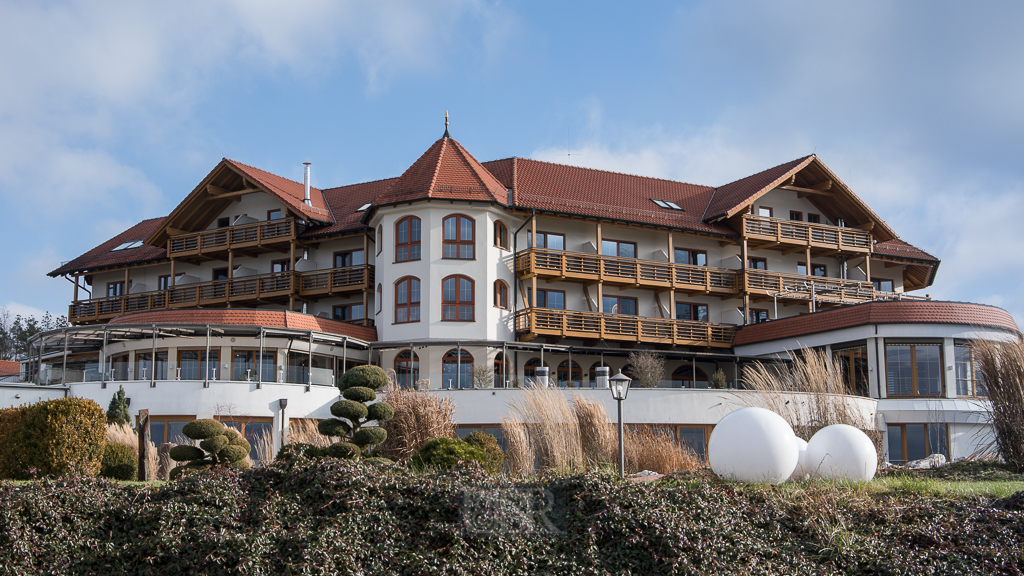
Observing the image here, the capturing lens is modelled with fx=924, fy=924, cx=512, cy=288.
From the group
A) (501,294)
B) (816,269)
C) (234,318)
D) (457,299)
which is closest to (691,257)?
(816,269)

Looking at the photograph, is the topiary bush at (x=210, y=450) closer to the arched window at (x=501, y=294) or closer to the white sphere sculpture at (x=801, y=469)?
the white sphere sculpture at (x=801, y=469)

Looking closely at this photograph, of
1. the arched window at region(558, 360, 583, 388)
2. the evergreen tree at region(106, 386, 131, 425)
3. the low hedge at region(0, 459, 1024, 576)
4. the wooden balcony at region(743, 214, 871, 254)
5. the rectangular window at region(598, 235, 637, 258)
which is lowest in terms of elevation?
the low hedge at region(0, 459, 1024, 576)

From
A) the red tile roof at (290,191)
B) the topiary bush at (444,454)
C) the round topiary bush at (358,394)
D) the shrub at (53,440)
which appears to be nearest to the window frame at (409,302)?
the red tile roof at (290,191)

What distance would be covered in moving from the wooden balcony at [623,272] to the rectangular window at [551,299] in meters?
0.75

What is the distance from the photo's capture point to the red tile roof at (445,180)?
3212 centimetres

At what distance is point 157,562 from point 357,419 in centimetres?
821

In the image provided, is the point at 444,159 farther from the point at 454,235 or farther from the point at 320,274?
the point at 320,274

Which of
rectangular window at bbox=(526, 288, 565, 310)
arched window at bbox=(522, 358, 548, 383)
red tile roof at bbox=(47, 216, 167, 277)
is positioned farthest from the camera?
red tile roof at bbox=(47, 216, 167, 277)

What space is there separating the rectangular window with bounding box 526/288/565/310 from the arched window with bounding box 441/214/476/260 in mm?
3095

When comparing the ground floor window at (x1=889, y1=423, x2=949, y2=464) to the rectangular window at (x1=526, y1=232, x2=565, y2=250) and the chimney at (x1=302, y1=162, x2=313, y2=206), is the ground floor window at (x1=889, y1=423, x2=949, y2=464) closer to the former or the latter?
the rectangular window at (x1=526, y1=232, x2=565, y2=250)

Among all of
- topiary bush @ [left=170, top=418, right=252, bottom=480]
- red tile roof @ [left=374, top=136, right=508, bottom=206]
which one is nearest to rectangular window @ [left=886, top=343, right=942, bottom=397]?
red tile roof @ [left=374, top=136, right=508, bottom=206]

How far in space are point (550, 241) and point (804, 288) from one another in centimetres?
1063

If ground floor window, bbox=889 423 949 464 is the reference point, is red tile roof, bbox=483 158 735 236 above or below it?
above

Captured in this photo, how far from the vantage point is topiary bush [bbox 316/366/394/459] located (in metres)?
16.4
